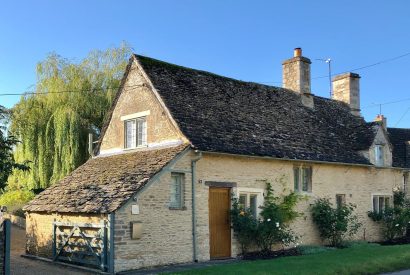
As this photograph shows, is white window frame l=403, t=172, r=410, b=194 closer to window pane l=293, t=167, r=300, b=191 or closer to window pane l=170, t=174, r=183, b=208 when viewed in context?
window pane l=293, t=167, r=300, b=191

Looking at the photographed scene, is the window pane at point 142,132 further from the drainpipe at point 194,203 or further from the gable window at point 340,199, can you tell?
the gable window at point 340,199

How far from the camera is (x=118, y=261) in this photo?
14641mm

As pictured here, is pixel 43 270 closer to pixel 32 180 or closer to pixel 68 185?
pixel 68 185

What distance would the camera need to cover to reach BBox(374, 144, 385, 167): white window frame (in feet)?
80.4

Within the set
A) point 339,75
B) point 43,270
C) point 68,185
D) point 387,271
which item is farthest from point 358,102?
point 43,270

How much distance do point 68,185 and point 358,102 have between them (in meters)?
17.2

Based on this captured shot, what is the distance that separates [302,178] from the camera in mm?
21312

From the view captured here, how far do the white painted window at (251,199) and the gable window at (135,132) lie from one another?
13.4ft

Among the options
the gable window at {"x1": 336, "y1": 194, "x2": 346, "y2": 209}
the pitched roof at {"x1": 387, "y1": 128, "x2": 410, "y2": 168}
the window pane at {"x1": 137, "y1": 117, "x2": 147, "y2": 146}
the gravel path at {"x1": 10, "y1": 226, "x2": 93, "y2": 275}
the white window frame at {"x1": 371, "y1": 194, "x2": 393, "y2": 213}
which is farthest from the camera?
the pitched roof at {"x1": 387, "y1": 128, "x2": 410, "y2": 168}

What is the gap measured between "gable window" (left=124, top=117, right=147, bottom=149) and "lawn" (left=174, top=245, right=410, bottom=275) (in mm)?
6406

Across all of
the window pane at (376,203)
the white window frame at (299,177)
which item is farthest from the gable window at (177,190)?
the window pane at (376,203)

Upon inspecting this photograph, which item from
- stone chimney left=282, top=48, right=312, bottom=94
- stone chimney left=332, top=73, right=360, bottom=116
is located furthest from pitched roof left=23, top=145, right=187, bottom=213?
stone chimney left=332, top=73, right=360, bottom=116

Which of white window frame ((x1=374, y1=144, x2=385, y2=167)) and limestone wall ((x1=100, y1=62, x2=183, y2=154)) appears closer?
limestone wall ((x1=100, y1=62, x2=183, y2=154))

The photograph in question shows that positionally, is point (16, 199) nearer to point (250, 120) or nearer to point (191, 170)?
point (250, 120)
